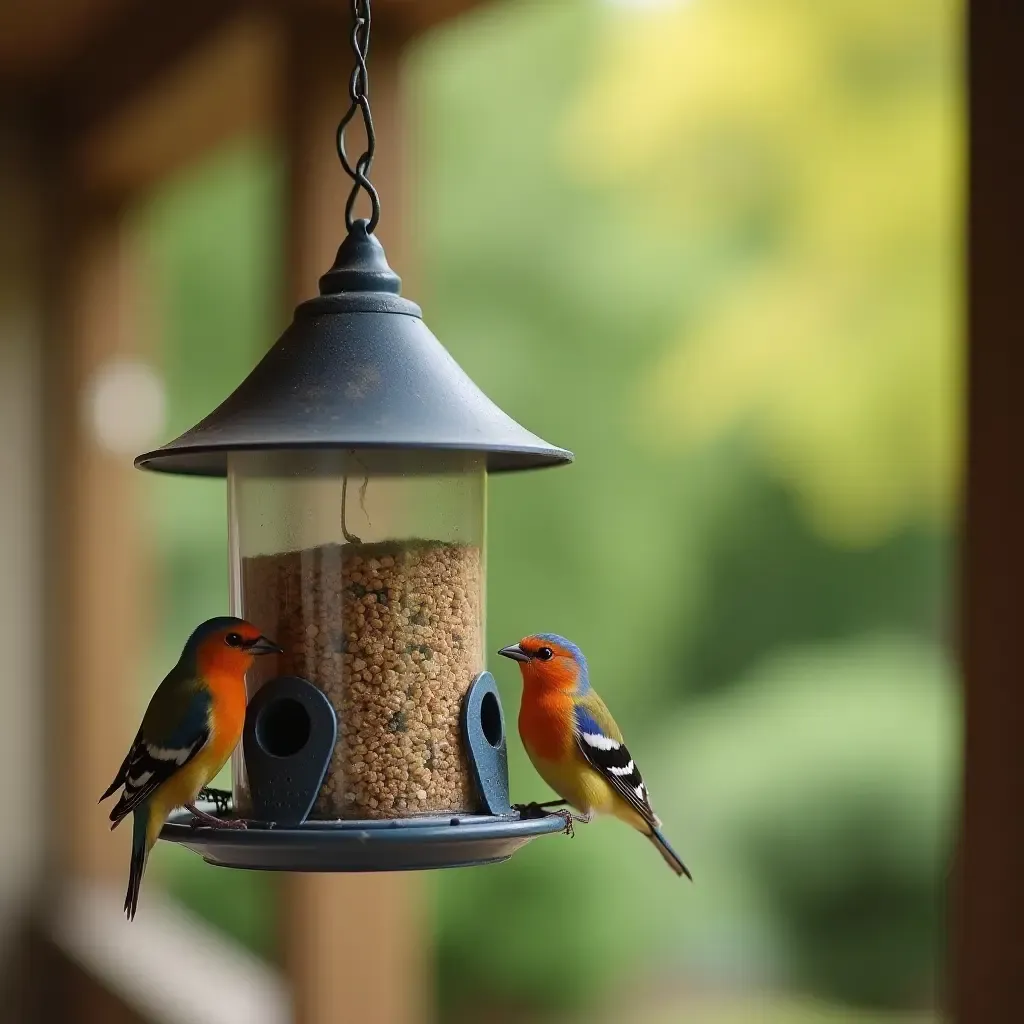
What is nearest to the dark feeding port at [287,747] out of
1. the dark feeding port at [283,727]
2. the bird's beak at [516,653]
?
the dark feeding port at [283,727]

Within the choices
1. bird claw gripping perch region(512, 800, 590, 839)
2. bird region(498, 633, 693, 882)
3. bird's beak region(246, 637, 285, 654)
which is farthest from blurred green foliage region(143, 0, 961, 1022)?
bird's beak region(246, 637, 285, 654)

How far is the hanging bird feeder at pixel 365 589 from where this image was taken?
200 cm

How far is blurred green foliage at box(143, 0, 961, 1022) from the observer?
907 cm

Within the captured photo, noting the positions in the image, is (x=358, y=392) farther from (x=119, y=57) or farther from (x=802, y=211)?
(x=802, y=211)

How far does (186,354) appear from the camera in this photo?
9.29 meters

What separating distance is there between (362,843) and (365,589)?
0.42 meters

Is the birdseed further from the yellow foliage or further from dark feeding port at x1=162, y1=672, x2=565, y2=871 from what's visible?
the yellow foliage

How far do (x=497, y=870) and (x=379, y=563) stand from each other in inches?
250

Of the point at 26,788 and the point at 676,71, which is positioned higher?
the point at 676,71

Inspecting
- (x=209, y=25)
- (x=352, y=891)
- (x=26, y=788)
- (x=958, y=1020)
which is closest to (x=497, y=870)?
(x=26, y=788)

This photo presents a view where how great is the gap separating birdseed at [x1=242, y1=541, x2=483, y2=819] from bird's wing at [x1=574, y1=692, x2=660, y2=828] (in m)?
0.35

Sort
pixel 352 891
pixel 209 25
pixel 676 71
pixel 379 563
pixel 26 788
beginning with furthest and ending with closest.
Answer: pixel 676 71
pixel 26 788
pixel 209 25
pixel 352 891
pixel 379 563

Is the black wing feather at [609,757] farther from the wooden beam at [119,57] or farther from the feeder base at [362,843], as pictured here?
the wooden beam at [119,57]

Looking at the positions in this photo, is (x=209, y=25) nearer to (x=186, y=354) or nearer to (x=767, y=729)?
(x=186, y=354)
